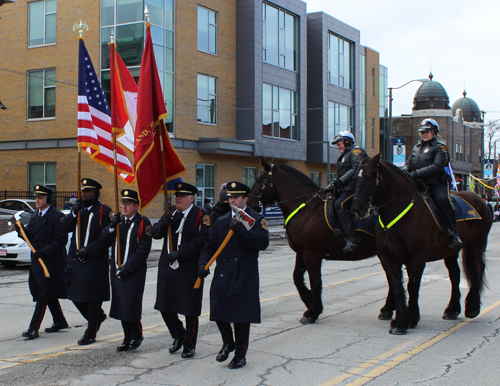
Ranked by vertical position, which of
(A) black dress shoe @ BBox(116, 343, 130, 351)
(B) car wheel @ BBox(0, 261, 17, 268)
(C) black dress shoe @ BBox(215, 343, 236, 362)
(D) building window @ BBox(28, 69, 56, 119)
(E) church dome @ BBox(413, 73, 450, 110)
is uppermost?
(E) church dome @ BBox(413, 73, 450, 110)

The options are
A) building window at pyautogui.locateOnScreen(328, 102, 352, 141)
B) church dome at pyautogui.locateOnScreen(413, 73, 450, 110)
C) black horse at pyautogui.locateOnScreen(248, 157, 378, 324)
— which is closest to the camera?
black horse at pyautogui.locateOnScreen(248, 157, 378, 324)

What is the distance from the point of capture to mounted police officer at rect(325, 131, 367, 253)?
27.1 ft

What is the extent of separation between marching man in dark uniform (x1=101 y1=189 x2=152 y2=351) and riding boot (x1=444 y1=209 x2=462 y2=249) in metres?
4.21

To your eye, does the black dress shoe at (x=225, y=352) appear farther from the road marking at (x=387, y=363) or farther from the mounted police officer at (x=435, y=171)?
the mounted police officer at (x=435, y=171)

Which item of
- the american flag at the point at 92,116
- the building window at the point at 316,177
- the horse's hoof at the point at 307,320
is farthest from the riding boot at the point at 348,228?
the building window at the point at 316,177

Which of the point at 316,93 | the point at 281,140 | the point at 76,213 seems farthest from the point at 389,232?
the point at 316,93

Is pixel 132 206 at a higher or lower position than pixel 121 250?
higher

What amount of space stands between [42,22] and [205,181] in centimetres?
1188

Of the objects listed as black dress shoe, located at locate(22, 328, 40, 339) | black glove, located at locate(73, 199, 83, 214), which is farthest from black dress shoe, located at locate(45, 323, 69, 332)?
black glove, located at locate(73, 199, 83, 214)

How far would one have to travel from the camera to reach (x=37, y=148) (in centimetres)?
2945

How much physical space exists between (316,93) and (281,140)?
20.2 feet

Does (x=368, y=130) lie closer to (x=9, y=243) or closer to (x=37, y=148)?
(x=37, y=148)

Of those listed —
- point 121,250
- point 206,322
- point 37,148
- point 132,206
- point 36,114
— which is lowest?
point 206,322

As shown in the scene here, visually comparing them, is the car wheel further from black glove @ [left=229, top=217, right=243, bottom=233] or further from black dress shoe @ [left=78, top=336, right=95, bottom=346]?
black glove @ [left=229, top=217, right=243, bottom=233]
